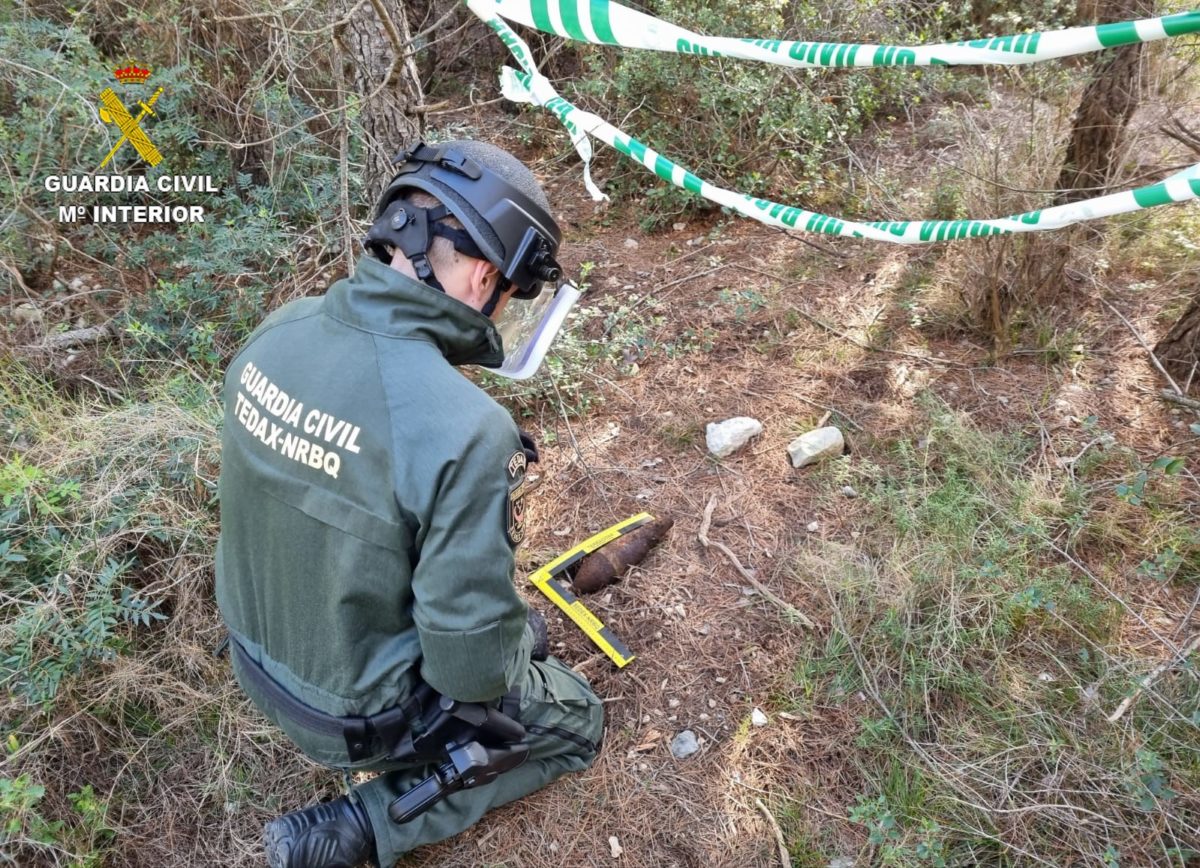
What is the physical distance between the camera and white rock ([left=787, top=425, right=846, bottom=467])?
311 cm

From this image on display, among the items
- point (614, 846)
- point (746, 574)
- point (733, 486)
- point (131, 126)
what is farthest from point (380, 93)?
point (614, 846)

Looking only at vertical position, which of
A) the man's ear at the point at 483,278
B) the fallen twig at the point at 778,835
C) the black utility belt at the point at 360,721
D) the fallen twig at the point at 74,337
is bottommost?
the fallen twig at the point at 778,835

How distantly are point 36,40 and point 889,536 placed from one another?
516cm

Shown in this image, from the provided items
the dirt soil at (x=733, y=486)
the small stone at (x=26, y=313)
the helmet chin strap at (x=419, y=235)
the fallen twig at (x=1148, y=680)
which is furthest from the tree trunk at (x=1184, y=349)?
the small stone at (x=26, y=313)

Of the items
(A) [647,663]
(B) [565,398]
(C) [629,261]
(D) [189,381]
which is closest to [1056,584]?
(A) [647,663]

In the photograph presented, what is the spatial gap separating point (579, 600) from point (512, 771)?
0.72 meters

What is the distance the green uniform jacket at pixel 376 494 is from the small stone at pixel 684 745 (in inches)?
34.2

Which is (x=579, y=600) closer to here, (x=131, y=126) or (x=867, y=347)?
(x=867, y=347)

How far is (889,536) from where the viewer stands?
274cm

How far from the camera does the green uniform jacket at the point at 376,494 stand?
4.98 feet

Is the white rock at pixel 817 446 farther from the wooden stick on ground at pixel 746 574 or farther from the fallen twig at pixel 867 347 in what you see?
the fallen twig at pixel 867 347

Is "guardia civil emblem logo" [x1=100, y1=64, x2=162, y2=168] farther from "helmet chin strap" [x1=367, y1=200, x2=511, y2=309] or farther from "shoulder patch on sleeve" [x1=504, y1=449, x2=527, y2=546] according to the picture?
"shoulder patch on sleeve" [x1=504, y1=449, x2=527, y2=546]

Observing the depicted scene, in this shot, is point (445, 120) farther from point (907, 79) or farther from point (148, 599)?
point (148, 599)

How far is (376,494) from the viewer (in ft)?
5.00
